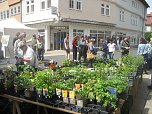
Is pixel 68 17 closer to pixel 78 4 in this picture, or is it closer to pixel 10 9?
pixel 78 4

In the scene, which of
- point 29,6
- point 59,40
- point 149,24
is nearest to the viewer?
point 59,40

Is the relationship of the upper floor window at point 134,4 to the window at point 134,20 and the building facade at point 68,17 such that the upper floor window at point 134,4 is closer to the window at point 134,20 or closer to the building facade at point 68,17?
the window at point 134,20

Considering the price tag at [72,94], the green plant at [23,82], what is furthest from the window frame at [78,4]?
the price tag at [72,94]

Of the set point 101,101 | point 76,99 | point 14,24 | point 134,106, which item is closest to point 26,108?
point 76,99

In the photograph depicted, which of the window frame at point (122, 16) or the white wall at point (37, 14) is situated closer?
the white wall at point (37, 14)

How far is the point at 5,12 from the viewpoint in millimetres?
41094

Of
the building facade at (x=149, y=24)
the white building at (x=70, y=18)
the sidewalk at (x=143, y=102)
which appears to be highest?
the building facade at (x=149, y=24)

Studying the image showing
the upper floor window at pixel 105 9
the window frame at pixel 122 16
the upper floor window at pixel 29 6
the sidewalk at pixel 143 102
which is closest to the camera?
the sidewalk at pixel 143 102

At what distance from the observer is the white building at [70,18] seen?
1087 inches

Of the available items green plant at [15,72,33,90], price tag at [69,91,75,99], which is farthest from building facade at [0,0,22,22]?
price tag at [69,91,75,99]

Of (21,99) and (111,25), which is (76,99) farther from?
(111,25)

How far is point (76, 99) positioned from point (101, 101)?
1.45 ft

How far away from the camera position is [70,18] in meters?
27.7

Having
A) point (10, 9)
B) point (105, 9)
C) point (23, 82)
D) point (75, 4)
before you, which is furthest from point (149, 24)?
point (23, 82)
